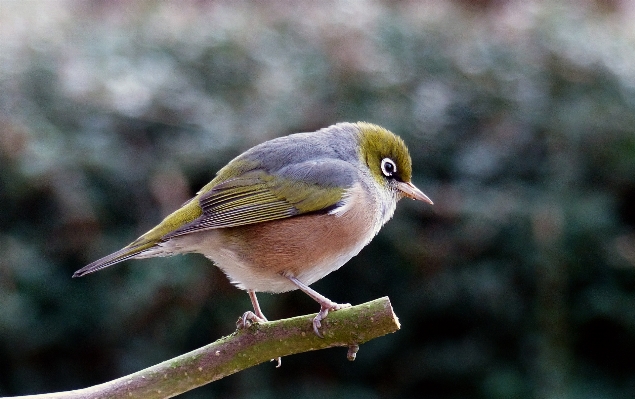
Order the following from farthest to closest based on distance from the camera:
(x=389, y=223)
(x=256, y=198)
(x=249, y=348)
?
(x=389, y=223) < (x=256, y=198) < (x=249, y=348)

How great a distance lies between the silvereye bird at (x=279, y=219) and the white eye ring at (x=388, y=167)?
0.11m

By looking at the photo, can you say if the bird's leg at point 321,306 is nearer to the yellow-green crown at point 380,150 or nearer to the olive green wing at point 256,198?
the olive green wing at point 256,198

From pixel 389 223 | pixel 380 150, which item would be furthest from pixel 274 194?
pixel 389 223

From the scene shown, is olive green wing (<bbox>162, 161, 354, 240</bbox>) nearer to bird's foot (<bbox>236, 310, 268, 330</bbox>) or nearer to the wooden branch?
bird's foot (<bbox>236, 310, 268, 330</bbox>)

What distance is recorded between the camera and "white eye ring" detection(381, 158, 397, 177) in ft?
12.6

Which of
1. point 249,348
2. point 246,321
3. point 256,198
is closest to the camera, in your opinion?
point 249,348

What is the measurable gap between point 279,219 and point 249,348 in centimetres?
82

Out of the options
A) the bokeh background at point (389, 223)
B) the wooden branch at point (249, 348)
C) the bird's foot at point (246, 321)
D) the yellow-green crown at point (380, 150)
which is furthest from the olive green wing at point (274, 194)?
the bokeh background at point (389, 223)

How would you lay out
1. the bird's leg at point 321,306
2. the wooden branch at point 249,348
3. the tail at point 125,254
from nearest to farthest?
the wooden branch at point 249,348 → the bird's leg at point 321,306 → the tail at point 125,254

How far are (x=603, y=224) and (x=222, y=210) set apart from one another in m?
3.13

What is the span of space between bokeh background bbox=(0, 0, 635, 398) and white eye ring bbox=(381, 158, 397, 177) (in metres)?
1.75

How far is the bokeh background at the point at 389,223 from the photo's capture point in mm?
5406

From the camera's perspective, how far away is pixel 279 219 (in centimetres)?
346

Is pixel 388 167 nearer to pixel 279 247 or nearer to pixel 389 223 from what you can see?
pixel 279 247
